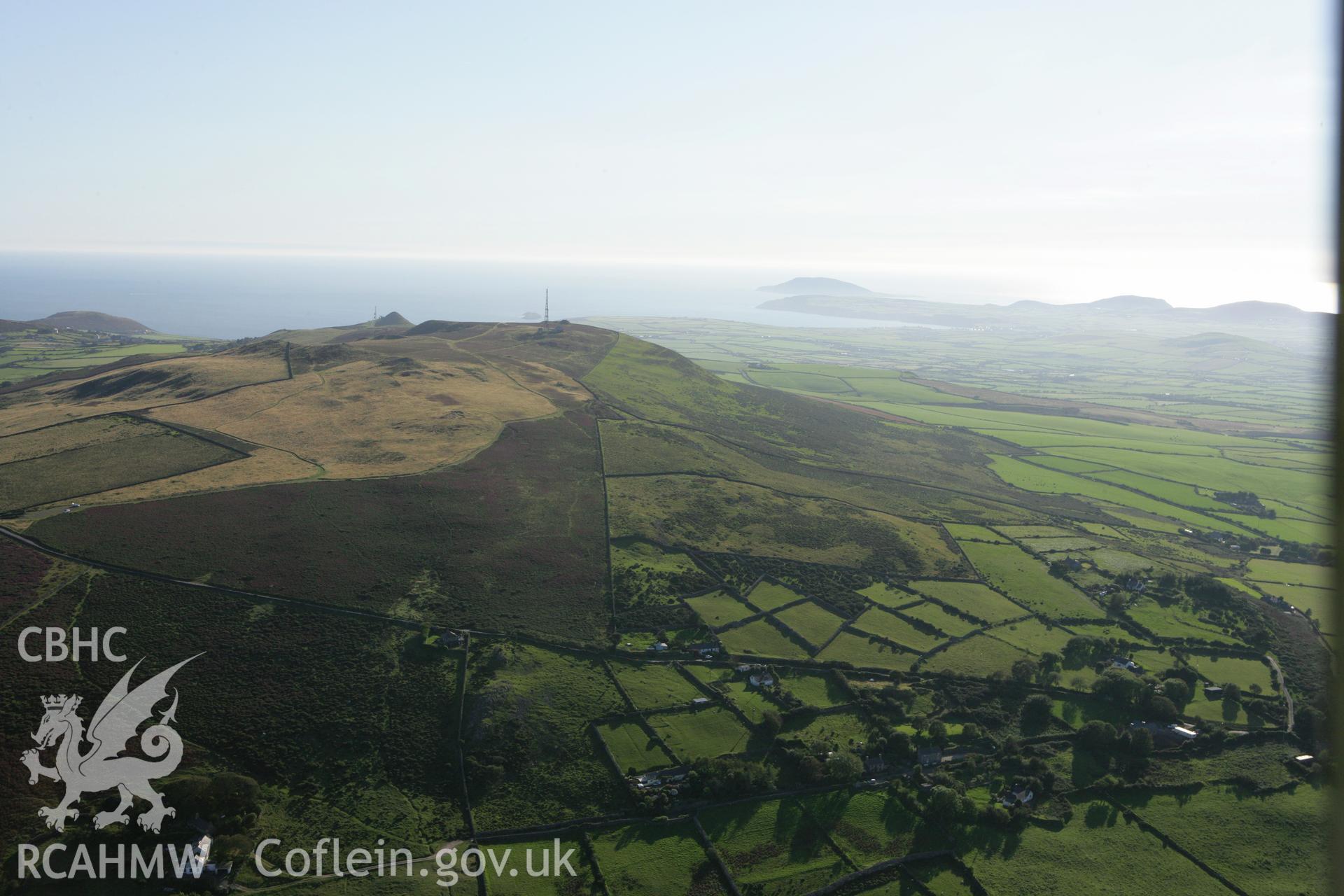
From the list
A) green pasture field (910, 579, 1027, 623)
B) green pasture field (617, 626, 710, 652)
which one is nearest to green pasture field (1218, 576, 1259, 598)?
green pasture field (910, 579, 1027, 623)

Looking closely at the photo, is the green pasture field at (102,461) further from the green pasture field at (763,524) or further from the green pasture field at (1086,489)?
the green pasture field at (1086,489)

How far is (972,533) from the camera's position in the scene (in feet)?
235

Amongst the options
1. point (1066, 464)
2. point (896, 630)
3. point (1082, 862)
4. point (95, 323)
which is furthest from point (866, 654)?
point (95, 323)

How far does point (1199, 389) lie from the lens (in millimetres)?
196500

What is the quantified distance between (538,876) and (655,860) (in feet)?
17.8

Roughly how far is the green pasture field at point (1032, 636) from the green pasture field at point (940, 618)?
1.64 m

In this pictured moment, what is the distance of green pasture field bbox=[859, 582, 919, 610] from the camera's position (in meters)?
56.2

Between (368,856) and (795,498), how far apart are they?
52243mm

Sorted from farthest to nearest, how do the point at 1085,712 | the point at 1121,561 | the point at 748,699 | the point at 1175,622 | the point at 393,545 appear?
1. the point at 1121,561
2. the point at 1175,622
3. the point at 393,545
4. the point at 1085,712
5. the point at 748,699

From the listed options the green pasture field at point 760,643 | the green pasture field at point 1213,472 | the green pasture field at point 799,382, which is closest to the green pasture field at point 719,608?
the green pasture field at point 760,643

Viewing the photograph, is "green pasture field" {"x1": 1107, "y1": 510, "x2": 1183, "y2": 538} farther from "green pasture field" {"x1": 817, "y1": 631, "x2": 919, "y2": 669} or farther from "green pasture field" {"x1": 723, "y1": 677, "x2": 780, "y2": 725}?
"green pasture field" {"x1": 723, "y1": 677, "x2": 780, "y2": 725}

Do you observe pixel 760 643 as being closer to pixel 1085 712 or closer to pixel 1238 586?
pixel 1085 712

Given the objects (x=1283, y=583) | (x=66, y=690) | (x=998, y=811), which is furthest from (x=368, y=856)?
(x=1283, y=583)

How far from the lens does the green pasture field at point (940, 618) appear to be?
5297cm
